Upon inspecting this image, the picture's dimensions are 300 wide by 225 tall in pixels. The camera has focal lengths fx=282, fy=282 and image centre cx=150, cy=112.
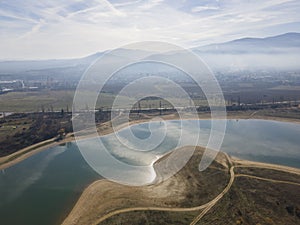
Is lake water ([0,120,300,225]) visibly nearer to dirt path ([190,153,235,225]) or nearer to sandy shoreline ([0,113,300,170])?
sandy shoreline ([0,113,300,170])

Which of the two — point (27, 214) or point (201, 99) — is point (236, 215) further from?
point (201, 99)

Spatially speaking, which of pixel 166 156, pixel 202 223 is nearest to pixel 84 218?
pixel 202 223

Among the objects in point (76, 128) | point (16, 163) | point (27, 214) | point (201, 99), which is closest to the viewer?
point (27, 214)

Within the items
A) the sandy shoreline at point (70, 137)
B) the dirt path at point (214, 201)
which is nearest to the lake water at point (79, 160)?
the sandy shoreline at point (70, 137)

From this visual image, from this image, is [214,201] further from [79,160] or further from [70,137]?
[70,137]

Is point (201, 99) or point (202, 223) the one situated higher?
point (201, 99)

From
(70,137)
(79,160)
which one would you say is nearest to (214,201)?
(79,160)

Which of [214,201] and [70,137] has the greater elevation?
[70,137]

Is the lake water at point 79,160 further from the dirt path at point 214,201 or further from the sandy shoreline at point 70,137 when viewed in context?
the dirt path at point 214,201

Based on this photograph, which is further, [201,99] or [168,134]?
[201,99]
